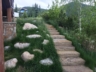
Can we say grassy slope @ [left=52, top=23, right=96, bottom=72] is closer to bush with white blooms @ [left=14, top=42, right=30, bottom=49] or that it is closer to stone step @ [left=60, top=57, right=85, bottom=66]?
stone step @ [left=60, top=57, right=85, bottom=66]

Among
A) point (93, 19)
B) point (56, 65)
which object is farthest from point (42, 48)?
point (93, 19)

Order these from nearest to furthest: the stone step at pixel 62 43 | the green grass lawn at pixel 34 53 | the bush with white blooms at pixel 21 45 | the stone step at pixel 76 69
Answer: the green grass lawn at pixel 34 53, the stone step at pixel 76 69, the bush with white blooms at pixel 21 45, the stone step at pixel 62 43

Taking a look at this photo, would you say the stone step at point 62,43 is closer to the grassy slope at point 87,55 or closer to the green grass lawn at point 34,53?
the grassy slope at point 87,55

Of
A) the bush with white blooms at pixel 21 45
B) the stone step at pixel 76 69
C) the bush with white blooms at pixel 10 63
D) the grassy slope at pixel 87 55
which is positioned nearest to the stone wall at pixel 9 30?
the bush with white blooms at pixel 21 45

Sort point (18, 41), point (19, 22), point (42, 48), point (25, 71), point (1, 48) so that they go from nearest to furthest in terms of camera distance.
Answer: point (1, 48) < point (25, 71) < point (42, 48) < point (18, 41) < point (19, 22)

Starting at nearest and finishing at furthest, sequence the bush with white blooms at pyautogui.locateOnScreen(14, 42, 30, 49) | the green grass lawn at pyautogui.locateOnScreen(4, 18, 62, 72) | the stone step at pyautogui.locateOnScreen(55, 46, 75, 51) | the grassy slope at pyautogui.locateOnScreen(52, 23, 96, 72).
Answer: the green grass lawn at pyautogui.locateOnScreen(4, 18, 62, 72) → the grassy slope at pyautogui.locateOnScreen(52, 23, 96, 72) → the bush with white blooms at pyautogui.locateOnScreen(14, 42, 30, 49) → the stone step at pyautogui.locateOnScreen(55, 46, 75, 51)

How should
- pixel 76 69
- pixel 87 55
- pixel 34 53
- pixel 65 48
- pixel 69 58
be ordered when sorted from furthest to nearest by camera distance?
pixel 65 48 → pixel 87 55 → pixel 69 58 → pixel 34 53 → pixel 76 69

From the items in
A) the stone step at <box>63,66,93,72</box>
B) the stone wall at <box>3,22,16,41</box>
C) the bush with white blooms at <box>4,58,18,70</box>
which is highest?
the stone wall at <box>3,22,16,41</box>

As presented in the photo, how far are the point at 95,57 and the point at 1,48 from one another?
380 cm

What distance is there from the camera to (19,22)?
9133mm

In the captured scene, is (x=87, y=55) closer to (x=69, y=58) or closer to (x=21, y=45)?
(x=69, y=58)

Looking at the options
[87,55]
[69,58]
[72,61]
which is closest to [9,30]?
[69,58]

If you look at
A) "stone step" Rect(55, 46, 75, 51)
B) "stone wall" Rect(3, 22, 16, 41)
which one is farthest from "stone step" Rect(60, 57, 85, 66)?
"stone wall" Rect(3, 22, 16, 41)

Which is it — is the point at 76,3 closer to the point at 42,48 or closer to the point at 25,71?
the point at 42,48
